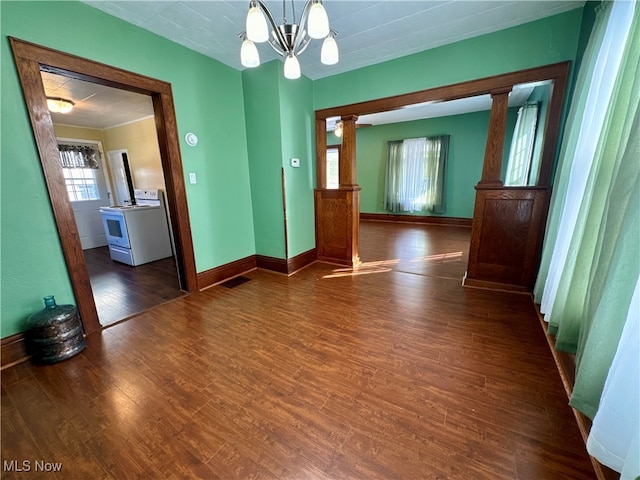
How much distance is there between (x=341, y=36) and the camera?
2459 mm

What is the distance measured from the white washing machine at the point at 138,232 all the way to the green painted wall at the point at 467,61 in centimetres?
342

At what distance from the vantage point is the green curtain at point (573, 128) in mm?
1642

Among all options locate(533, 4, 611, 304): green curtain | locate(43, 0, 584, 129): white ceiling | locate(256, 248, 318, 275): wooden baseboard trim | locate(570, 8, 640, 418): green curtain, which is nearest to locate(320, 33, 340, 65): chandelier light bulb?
locate(43, 0, 584, 129): white ceiling

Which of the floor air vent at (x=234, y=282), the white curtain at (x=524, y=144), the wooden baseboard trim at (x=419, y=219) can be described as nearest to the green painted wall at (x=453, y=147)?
the wooden baseboard trim at (x=419, y=219)

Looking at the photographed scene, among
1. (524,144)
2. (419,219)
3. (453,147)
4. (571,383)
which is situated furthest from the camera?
(419,219)

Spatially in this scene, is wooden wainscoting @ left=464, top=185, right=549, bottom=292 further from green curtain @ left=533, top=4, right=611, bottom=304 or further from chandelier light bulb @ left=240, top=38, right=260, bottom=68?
chandelier light bulb @ left=240, top=38, right=260, bottom=68

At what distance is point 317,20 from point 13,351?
300 cm

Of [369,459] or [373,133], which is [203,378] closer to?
[369,459]

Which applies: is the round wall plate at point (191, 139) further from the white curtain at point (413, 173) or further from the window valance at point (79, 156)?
the white curtain at point (413, 173)

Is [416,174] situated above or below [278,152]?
below

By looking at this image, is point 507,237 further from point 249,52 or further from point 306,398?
point 249,52

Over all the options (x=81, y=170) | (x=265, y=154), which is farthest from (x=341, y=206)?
(x=81, y=170)

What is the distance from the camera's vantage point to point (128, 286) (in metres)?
3.12

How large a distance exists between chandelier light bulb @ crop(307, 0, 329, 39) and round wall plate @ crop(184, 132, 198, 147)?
1.91 meters
